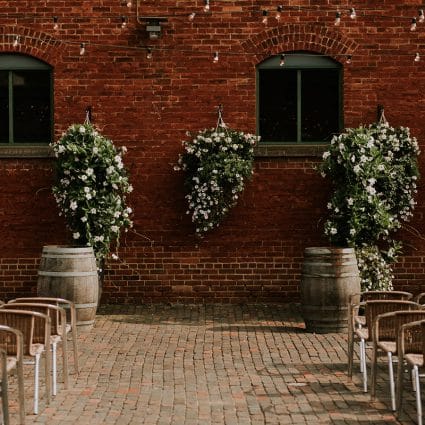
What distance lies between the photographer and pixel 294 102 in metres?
14.3

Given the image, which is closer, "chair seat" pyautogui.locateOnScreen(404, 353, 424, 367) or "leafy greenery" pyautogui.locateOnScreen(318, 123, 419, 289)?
"chair seat" pyautogui.locateOnScreen(404, 353, 424, 367)

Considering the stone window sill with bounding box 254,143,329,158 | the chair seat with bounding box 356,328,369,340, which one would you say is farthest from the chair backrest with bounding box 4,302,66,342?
the stone window sill with bounding box 254,143,329,158

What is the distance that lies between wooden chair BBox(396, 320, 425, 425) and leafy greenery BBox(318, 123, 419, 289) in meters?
5.38

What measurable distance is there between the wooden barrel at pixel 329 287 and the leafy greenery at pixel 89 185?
9.61ft

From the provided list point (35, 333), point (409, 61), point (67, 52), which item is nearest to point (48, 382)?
point (35, 333)

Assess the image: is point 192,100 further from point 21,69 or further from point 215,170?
point 21,69

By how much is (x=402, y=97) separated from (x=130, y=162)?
4156mm

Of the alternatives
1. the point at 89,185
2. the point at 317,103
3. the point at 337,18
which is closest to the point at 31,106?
the point at 89,185

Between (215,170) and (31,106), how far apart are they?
121 inches

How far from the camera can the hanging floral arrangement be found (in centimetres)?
1355

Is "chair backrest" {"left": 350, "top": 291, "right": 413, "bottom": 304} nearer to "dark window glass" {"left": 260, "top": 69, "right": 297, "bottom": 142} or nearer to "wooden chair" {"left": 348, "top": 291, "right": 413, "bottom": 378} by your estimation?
"wooden chair" {"left": 348, "top": 291, "right": 413, "bottom": 378}

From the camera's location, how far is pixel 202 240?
14.2 m

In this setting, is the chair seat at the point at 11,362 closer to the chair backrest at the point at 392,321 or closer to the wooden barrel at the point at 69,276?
the chair backrest at the point at 392,321

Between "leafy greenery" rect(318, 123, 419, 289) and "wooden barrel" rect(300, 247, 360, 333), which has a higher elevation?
"leafy greenery" rect(318, 123, 419, 289)
